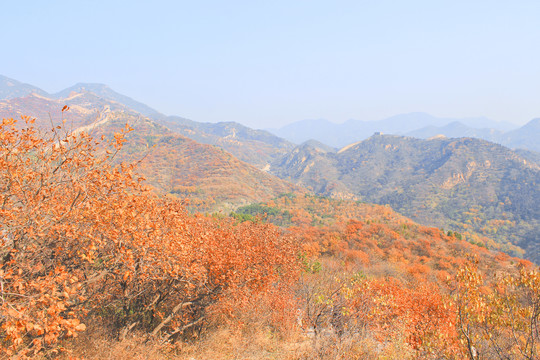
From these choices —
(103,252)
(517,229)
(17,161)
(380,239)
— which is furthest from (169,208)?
(517,229)

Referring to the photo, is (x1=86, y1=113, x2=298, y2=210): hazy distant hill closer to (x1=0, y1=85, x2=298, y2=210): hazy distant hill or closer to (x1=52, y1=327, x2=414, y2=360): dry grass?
(x1=0, y1=85, x2=298, y2=210): hazy distant hill

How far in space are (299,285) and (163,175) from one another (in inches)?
4924

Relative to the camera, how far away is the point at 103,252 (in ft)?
24.4

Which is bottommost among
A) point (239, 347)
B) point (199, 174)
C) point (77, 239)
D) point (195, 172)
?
point (199, 174)

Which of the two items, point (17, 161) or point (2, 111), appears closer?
point (17, 161)

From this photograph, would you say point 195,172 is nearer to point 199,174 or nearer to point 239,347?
point 199,174

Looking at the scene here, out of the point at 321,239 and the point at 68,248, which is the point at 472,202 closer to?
the point at 321,239

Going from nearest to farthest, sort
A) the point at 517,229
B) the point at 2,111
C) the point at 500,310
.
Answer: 1. the point at 500,310
2. the point at 517,229
3. the point at 2,111

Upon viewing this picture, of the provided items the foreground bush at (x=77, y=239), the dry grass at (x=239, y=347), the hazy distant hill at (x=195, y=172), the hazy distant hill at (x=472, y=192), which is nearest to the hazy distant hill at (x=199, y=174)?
the hazy distant hill at (x=195, y=172)

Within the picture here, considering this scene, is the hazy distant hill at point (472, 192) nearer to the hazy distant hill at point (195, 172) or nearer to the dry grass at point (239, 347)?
the hazy distant hill at point (195, 172)

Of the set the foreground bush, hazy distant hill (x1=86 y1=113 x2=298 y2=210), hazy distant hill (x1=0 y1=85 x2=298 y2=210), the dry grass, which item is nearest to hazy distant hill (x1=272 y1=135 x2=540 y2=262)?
hazy distant hill (x1=86 y1=113 x2=298 y2=210)

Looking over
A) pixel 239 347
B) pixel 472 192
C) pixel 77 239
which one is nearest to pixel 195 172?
pixel 239 347

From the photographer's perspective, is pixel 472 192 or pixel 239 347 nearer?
pixel 239 347

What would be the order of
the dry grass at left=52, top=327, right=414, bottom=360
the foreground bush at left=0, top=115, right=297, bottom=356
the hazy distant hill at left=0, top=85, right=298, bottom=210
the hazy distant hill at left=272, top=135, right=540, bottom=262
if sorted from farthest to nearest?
the hazy distant hill at left=272, top=135, right=540, bottom=262 < the hazy distant hill at left=0, top=85, right=298, bottom=210 < the dry grass at left=52, top=327, right=414, bottom=360 < the foreground bush at left=0, top=115, right=297, bottom=356
